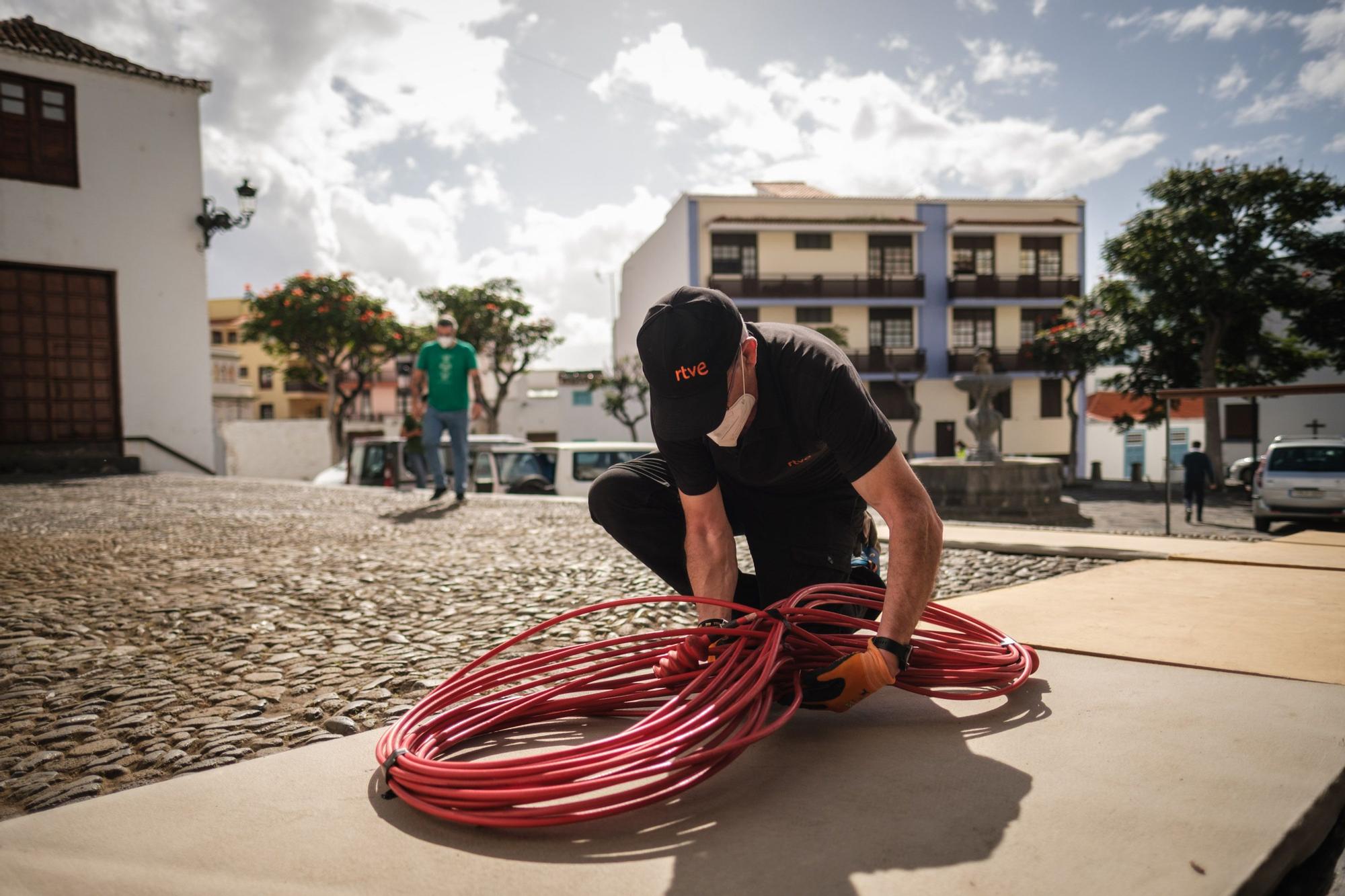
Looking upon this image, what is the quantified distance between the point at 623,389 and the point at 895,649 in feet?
106

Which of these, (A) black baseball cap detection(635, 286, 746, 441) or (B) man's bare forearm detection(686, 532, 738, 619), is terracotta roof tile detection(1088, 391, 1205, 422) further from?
(A) black baseball cap detection(635, 286, 746, 441)

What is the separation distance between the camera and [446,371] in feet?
23.9

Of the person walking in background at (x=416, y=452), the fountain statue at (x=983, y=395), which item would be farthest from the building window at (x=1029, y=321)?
the person walking in background at (x=416, y=452)

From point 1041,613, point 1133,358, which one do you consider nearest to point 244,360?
point 1133,358

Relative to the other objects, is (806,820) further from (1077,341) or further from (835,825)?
(1077,341)

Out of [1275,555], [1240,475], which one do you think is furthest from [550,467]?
[1240,475]

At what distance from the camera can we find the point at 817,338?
2021 mm

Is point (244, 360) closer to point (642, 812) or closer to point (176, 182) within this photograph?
point (176, 182)

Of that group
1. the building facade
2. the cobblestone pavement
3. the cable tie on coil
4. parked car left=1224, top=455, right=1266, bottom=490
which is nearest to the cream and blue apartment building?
parked car left=1224, top=455, right=1266, bottom=490

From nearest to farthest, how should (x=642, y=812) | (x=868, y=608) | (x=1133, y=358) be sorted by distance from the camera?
(x=642, y=812) < (x=868, y=608) < (x=1133, y=358)

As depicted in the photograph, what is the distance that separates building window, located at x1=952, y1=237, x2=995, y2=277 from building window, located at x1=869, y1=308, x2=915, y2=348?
2.84 m

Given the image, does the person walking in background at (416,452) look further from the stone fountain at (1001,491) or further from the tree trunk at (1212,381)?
the tree trunk at (1212,381)

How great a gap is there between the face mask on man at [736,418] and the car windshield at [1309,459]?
38.0ft

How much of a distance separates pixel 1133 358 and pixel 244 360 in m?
54.5
